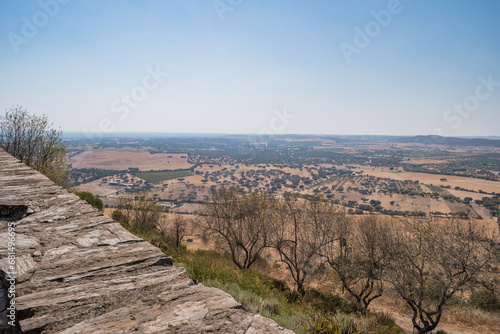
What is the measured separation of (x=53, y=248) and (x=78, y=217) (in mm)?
854

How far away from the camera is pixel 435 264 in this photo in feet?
39.0

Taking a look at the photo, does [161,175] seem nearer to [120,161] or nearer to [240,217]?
[120,161]

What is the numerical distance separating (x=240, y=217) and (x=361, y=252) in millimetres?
8008

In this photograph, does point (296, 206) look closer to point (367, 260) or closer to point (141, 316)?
point (367, 260)

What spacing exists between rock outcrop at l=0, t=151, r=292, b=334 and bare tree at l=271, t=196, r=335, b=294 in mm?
13633

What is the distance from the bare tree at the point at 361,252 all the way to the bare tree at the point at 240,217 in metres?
4.63

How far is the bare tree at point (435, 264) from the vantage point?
10.8 meters

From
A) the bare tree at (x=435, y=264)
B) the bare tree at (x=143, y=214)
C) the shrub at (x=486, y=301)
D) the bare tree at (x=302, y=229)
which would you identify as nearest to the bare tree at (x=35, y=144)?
the bare tree at (x=143, y=214)

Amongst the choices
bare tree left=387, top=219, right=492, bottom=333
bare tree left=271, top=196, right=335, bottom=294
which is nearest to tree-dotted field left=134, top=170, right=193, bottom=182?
bare tree left=271, top=196, right=335, bottom=294

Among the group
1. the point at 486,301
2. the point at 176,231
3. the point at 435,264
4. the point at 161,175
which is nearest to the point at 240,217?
the point at 176,231

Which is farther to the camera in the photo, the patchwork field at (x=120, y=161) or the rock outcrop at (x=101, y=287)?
the patchwork field at (x=120, y=161)

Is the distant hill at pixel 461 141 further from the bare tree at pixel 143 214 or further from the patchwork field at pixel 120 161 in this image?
the bare tree at pixel 143 214

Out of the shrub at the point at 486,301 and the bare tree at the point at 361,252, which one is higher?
the bare tree at the point at 361,252

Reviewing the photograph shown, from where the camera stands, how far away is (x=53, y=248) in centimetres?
238
